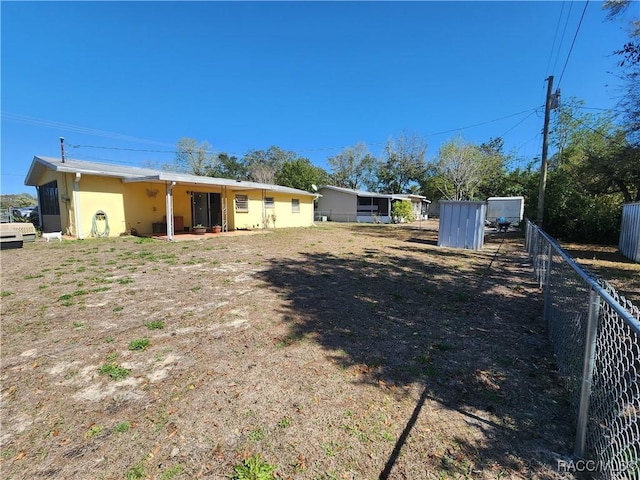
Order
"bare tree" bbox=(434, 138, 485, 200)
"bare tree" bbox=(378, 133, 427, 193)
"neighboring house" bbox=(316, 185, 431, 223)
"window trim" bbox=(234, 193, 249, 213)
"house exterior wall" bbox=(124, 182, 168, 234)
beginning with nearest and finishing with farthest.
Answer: "house exterior wall" bbox=(124, 182, 168, 234), "window trim" bbox=(234, 193, 249, 213), "bare tree" bbox=(434, 138, 485, 200), "neighboring house" bbox=(316, 185, 431, 223), "bare tree" bbox=(378, 133, 427, 193)

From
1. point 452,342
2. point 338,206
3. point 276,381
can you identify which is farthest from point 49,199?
point 338,206

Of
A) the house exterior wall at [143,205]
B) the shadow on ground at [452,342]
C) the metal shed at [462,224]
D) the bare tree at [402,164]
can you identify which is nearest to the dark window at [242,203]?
the house exterior wall at [143,205]

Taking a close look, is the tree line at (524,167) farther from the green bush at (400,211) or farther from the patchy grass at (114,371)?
the patchy grass at (114,371)

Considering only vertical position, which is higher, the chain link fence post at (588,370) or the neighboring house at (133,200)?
the neighboring house at (133,200)

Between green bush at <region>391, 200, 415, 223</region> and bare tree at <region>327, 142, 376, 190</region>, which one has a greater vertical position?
bare tree at <region>327, 142, 376, 190</region>

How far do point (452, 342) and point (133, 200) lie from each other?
13670mm

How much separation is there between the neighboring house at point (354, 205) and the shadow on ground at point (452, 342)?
2236 centimetres

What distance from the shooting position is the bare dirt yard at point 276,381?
200 cm

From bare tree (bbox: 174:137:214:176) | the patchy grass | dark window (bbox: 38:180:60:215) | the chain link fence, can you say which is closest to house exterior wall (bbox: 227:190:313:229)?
dark window (bbox: 38:180:60:215)

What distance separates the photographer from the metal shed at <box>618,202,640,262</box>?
9.12 meters

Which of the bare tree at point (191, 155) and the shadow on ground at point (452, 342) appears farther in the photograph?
the bare tree at point (191, 155)

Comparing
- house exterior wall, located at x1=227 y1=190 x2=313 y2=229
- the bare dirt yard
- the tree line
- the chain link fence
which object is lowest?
the bare dirt yard

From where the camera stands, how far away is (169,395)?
8.62 feet

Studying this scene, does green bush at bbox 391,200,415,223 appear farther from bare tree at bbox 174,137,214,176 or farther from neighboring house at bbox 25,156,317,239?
bare tree at bbox 174,137,214,176
